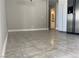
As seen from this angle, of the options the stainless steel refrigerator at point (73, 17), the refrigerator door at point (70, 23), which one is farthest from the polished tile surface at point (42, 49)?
the refrigerator door at point (70, 23)

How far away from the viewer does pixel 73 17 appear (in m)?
6.48

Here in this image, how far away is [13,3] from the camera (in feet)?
29.7

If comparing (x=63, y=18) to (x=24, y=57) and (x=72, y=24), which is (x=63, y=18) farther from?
(x=24, y=57)

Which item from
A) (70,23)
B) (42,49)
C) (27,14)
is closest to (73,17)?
(70,23)

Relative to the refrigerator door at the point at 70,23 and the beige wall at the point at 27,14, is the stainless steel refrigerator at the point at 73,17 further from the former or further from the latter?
the beige wall at the point at 27,14

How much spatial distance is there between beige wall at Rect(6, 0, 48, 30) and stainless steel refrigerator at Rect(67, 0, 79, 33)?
3.30m

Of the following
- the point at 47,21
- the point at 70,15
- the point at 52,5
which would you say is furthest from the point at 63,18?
the point at 52,5

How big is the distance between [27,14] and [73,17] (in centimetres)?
392

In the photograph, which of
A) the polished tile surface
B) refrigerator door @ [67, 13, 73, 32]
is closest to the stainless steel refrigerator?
refrigerator door @ [67, 13, 73, 32]

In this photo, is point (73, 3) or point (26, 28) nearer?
point (73, 3)

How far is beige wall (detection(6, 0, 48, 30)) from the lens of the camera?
9055mm

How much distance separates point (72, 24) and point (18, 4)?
428 centimetres

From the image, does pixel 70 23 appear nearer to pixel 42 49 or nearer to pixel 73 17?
pixel 73 17

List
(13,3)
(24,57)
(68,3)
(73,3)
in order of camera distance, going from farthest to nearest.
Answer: (13,3) → (68,3) → (73,3) → (24,57)
